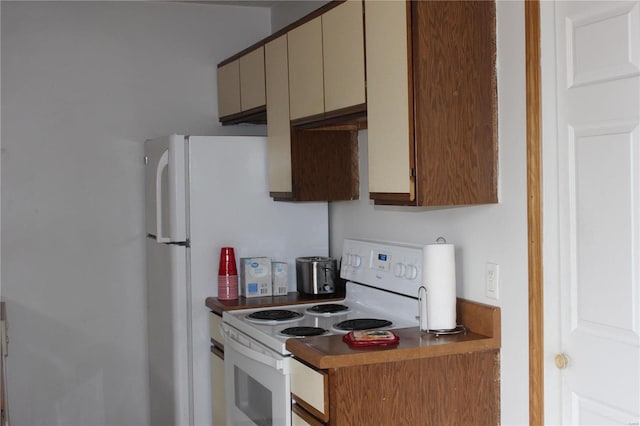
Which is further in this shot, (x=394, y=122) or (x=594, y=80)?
(x=394, y=122)

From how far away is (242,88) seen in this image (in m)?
3.92

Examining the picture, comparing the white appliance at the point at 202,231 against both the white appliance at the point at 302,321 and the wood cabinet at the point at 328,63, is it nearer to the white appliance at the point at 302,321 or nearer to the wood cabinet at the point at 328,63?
the white appliance at the point at 302,321

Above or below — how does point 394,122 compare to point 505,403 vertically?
above

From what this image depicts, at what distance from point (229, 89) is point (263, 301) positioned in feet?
4.14

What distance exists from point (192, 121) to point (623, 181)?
2699 mm

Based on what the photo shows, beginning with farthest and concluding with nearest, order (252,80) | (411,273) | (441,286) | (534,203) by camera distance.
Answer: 1. (252,80)
2. (411,273)
3. (441,286)
4. (534,203)

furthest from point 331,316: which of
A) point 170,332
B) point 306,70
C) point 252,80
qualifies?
point 252,80

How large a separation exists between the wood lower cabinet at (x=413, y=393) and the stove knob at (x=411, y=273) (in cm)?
44

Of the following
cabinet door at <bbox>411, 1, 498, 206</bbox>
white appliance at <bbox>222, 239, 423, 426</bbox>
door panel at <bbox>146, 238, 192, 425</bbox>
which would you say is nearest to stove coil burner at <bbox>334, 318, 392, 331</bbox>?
white appliance at <bbox>222, 239, 423, 426</bbox>

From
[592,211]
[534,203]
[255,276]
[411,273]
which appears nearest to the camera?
[592,211]

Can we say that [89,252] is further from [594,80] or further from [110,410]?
[594,80]

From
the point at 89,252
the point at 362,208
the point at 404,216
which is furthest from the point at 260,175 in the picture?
the point at 89,252

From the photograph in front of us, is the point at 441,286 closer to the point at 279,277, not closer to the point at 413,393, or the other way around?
the point at 413,393

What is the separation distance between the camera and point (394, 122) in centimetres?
253
